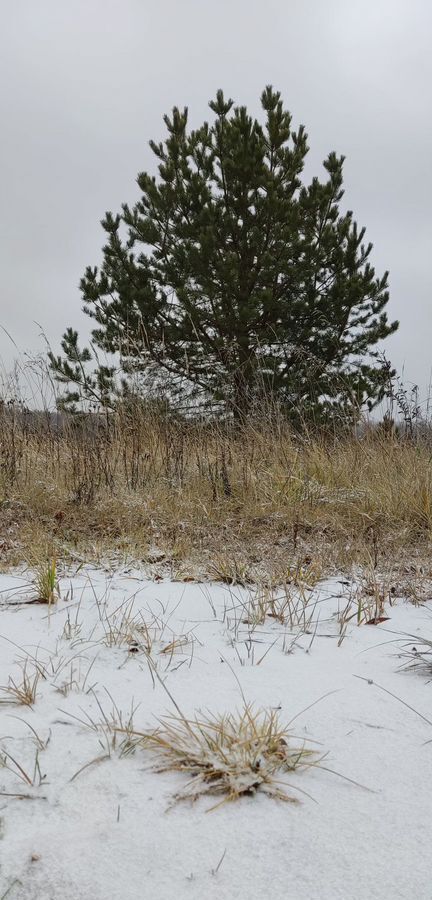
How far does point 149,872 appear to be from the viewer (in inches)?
31.8

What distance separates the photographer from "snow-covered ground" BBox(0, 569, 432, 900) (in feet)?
2.64

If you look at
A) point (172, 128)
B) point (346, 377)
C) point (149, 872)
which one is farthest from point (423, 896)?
point (172, 128)

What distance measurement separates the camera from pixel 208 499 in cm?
361

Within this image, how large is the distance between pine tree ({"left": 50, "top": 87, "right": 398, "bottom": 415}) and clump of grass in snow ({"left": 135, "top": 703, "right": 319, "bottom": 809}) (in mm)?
7895

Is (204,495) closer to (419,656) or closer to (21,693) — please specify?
(419,656)

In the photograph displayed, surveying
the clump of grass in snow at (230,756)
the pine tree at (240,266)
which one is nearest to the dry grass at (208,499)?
the clump of grass in snow at (230,756)

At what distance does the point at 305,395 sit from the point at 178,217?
404 centimetres

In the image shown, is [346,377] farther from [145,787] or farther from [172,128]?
[145,787]

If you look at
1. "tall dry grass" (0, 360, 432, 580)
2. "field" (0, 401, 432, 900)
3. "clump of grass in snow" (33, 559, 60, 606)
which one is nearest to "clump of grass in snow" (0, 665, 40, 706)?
"field" (0, 401, 432, 900)

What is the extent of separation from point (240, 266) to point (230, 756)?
9.50 metres

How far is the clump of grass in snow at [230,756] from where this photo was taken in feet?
3.26

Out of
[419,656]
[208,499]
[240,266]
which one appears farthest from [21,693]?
[240,266]

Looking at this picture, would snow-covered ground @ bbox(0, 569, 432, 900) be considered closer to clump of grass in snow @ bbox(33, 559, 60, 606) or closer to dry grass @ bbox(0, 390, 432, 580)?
clump of grass in snow @ bbox(33, 559, 60, 606)

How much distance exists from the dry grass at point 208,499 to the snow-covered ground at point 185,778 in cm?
62
